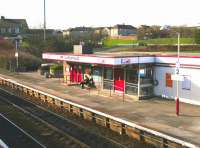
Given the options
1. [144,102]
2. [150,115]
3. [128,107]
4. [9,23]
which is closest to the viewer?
[150,115]

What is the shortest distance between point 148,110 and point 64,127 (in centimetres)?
580

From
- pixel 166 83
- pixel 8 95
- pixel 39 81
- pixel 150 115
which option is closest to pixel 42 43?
pixel 39 81

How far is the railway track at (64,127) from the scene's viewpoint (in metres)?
18.6

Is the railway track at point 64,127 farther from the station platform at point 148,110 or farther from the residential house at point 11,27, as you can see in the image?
the residential house at point 11,27

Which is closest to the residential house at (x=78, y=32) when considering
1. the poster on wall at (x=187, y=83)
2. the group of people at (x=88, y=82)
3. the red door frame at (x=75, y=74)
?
the red door frame at (x=75, y=74)

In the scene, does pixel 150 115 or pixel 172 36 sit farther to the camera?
pixel 172 36

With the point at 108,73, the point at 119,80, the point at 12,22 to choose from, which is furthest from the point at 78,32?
the point at 119,80

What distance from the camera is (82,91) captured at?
33.5 metres

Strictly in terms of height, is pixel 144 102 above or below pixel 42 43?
below

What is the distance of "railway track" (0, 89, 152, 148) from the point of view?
1858 cm

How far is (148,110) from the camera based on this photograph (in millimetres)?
25156

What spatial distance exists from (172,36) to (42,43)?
3641 cm

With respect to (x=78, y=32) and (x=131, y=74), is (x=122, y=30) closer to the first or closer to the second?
(x=78, y=32)

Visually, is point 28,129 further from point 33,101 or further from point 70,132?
point 33,101
